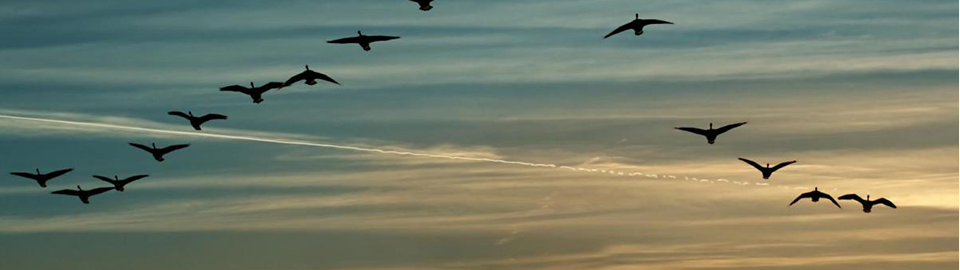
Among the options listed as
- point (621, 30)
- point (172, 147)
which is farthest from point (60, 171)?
point (621, 30)

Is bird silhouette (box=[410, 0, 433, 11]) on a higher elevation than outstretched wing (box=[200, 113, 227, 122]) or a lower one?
higher

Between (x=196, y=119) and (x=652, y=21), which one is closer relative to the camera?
(x=652, y=21)

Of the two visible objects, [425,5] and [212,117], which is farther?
[212,117]

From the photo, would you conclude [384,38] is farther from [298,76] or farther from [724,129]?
[724,129]

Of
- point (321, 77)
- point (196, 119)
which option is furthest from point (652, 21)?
point (196, 119)

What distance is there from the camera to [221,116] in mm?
180875

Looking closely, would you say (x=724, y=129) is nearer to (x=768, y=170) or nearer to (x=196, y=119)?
(x=768, y=170)

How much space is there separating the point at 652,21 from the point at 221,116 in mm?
37982

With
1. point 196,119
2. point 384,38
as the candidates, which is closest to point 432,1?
point 384,38

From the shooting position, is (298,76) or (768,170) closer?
(298,76)

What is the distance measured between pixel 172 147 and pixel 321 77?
21.8 m

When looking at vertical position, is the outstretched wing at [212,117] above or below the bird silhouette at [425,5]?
below

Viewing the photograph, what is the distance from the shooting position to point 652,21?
570ft

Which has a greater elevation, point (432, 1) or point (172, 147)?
point (432, 1)
